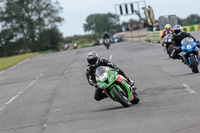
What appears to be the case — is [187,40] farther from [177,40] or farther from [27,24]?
[27,24]

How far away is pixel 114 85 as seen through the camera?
1097cm

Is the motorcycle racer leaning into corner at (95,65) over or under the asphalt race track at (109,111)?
over

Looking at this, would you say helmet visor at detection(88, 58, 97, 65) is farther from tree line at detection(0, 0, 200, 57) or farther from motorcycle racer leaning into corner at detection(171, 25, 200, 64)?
tree line at detection(0, 0, 200, 57)

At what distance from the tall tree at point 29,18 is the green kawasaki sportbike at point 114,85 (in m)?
90.9

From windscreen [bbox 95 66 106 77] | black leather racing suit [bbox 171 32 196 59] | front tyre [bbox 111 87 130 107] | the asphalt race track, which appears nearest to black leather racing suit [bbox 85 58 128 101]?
windscreen [bbox 95 66 106 77]

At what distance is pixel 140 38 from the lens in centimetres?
5878

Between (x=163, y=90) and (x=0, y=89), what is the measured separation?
419 inches

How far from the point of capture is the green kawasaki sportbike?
35.8 feet

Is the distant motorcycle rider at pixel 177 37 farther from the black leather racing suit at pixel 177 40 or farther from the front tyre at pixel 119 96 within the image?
the front tyre at pixel 119 96

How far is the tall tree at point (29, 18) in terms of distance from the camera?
101 m

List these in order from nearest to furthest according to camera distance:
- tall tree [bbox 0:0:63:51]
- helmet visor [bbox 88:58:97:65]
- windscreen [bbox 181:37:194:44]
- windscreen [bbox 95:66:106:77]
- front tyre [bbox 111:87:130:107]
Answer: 1. front tyre [bbox 111:87:130:107]
2. windscreen [bbox 95:66:106:77]
3. helmet visor [bbox 88:58:97:65]
4. windscreen [bbox 181:37:194:44]
5. tall tree [bbox 0:0:63:51]

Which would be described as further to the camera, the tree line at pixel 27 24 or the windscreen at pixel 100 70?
the tree line at pixel 27 24

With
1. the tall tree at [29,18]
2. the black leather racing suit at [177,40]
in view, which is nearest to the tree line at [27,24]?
the tall tree at [29,18]

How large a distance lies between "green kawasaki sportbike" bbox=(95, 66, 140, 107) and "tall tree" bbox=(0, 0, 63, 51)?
298ft
